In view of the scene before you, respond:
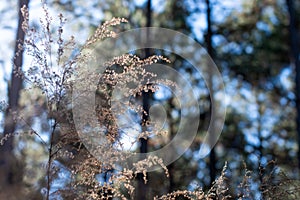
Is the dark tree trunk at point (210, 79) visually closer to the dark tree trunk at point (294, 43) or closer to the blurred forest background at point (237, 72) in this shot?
the blurred forest background at point (237, 72)

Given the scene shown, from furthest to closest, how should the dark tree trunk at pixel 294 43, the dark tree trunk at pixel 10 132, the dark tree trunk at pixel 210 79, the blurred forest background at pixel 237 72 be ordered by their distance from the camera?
1. the dark tree trunk at pixel 210 79
2. the blurred forest background at pixel 237 72
3. the dark tree trunk at pixel 294 43
4. the dark tree trunk at pixel 10 132

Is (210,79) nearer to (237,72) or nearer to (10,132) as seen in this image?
(237,72)

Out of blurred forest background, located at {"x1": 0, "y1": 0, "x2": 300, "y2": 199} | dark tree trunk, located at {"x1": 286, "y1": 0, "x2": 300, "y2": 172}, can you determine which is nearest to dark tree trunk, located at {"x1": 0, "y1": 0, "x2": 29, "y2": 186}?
blurred forest background, located at {"x1": 0, "y1": 0, "x2": 300, "y2": 199}

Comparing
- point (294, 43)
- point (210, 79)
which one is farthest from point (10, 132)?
point (294, 43)

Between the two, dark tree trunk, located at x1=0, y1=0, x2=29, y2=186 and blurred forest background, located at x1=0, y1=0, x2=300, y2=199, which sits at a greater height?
blurred forest background, located at x1=0, y1=0, x2=300, y2=199

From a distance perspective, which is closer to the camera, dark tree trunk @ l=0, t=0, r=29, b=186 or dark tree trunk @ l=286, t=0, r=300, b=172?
dark tree trunk @ l=0, t=0, r=29, b=186

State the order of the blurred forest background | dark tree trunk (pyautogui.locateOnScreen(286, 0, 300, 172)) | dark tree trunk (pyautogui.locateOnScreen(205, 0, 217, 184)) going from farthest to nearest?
1. dark tree trunk (pyautogui.locateOnScreen(205, 0, 217, 184))
2. the blurred forest background
3. dark tree trunk (pyautogui.locateOnScreen(286, 0, 300, 172))

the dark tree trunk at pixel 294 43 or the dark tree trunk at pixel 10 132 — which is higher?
the dark tree trunk at pixel 294 43

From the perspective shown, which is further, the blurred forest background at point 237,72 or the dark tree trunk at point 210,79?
the dark tree trunk at point 210,79

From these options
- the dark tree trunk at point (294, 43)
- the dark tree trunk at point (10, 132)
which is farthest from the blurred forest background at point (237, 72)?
the dark tree trunk at point (10, 132)

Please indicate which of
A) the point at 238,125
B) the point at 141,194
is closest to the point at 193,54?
the point at 238,125

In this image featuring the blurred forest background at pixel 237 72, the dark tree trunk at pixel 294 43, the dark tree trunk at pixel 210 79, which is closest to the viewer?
the dark tree trunk at pixel 294 43

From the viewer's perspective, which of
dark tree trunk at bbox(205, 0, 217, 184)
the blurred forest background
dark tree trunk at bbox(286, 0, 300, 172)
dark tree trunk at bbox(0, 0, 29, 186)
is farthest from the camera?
dark tree trunk at bbox(205, 0, 217, 184)

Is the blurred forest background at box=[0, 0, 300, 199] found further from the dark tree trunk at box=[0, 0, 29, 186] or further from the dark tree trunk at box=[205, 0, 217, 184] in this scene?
the dark tree trunk at box=[0, 0, 29, 186]
